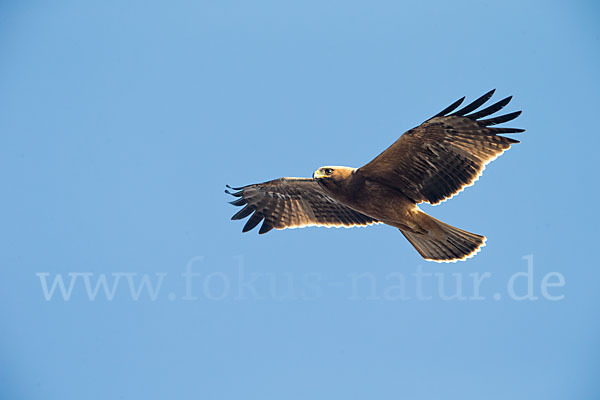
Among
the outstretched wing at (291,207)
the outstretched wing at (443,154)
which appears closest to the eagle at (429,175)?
the outstretched wing at (443,154)

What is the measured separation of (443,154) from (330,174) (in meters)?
1.44

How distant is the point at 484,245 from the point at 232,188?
371cm

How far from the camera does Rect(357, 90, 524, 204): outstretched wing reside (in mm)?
7637

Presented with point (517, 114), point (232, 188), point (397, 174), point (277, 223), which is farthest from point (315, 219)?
point (517, 114)

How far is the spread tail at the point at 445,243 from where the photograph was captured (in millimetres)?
8500

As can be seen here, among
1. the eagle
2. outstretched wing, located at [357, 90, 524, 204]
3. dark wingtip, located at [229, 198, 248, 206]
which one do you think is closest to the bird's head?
the eagle

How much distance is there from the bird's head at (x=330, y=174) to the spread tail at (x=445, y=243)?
4.33ft

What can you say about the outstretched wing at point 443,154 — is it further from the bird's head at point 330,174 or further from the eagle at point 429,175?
the bird's head at point 330,174

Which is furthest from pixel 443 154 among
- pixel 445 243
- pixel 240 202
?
pixel 240 202

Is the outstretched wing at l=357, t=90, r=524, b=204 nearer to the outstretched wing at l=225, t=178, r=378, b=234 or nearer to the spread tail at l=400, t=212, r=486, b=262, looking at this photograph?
the spread tail at l=400, t=212, r=486, b=262

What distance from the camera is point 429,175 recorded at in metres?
8.14

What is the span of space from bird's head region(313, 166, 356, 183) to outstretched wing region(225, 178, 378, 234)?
1.30 m

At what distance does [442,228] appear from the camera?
8453mm

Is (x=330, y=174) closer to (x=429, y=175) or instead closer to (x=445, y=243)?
(x=429, y=175)
